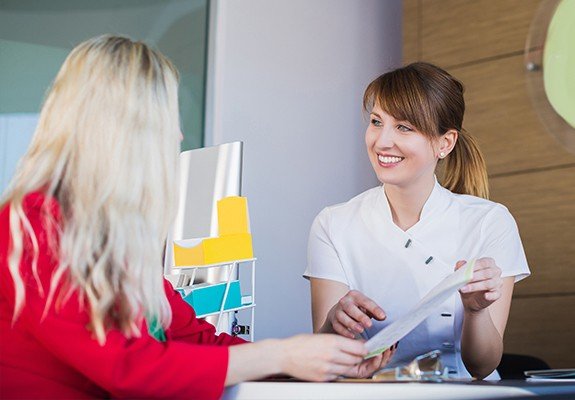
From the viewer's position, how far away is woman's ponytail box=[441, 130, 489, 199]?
2119mm

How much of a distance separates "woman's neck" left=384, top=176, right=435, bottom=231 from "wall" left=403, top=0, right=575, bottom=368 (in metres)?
1.34

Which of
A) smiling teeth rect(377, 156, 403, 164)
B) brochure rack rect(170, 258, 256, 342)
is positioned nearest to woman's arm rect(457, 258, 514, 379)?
smiling teeth rect(377, 156, 403, 164)

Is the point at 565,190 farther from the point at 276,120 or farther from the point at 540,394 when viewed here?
the point at 540,394

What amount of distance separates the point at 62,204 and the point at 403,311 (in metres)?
1.09

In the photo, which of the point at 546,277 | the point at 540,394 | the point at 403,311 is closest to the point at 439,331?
the point at 403,311

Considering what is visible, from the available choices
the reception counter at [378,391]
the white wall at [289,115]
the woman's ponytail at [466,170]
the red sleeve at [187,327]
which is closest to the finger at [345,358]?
the reception counter at [378,391]

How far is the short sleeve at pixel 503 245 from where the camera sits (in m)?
1.88

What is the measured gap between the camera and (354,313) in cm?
157

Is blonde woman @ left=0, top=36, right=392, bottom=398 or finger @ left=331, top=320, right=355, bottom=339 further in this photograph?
finger @ left=331, top=320, right=355, bottom=339

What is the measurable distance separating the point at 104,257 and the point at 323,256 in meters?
1.08

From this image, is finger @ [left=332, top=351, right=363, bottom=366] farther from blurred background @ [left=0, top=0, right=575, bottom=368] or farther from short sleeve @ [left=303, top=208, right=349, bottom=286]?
blurred background @ [left=0, top=0, right=575, bottom=368]

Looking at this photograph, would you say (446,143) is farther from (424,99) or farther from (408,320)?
(408,320)

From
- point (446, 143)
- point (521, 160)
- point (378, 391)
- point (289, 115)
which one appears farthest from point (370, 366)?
point (289, 115)

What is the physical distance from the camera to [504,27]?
342cm
